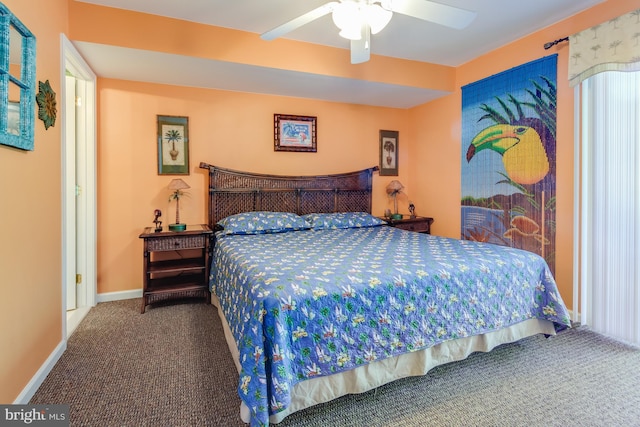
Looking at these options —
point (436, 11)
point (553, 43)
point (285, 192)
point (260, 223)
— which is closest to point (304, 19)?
point (436, 11)

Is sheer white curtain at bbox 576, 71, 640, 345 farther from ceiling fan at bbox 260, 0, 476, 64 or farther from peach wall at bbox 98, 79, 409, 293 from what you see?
peach wall at bbox 98, 79, 409, 293

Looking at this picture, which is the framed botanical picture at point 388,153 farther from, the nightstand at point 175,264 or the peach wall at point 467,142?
the nightstand at point 175,264

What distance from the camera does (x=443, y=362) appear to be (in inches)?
76.9

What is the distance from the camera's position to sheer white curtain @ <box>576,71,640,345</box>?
236 cm

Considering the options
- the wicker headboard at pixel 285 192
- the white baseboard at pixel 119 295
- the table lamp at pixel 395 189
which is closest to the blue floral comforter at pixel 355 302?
the wicker headboard at pixel 285 192

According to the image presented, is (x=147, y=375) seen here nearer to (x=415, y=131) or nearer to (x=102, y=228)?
(x=102, y=228)

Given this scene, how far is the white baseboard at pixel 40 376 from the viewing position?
5.50 ft

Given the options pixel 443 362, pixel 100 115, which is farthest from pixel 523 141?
pixel 100 115

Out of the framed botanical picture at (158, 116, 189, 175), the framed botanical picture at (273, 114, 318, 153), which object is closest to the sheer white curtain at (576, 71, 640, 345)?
the framed botanical picture at (273, 114, 318, 153)

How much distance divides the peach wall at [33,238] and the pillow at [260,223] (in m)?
1.42

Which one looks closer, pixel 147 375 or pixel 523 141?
pixel 147 375

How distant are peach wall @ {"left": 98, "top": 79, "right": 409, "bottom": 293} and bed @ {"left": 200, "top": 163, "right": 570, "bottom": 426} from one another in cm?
123

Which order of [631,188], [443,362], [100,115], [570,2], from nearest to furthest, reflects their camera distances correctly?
1. [443,362]
2. [631,188]
3. [570,2]
4. [100,115]

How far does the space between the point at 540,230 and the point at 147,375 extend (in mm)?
3467
